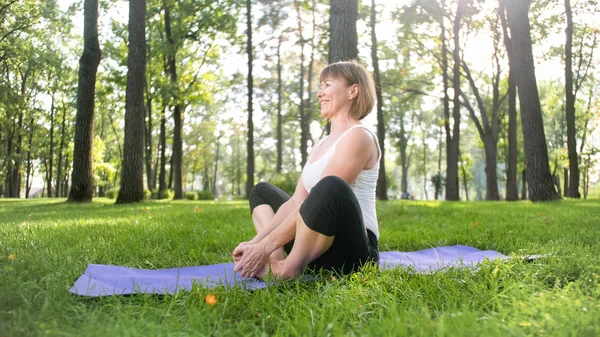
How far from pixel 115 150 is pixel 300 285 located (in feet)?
157

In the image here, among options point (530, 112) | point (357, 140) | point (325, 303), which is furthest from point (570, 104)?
point (325, 303)

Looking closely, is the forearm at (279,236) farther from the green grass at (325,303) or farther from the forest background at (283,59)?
the forest background at (283,59)

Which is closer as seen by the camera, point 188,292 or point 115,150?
point 188,292

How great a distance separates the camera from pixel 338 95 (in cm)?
323

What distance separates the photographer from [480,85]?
101 ft

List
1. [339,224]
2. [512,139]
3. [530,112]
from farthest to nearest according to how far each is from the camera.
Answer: [512,139] → [530,112] → [339,224]

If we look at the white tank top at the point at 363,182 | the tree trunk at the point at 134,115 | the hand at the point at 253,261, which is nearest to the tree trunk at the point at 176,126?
the tree trunk at the point at 134,115

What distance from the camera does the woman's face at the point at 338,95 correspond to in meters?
3.22

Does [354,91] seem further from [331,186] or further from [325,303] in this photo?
[325,303]

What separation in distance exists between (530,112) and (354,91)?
9.29 m

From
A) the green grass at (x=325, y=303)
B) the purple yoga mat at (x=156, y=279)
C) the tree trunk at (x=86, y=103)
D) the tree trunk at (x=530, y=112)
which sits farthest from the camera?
the tree trunk at (x=86, y=103)


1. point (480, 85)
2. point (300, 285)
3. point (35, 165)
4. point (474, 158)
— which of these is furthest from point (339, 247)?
point (474, 158)

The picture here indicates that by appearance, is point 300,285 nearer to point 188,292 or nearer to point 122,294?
point 188,292

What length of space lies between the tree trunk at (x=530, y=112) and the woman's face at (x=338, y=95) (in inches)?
362
